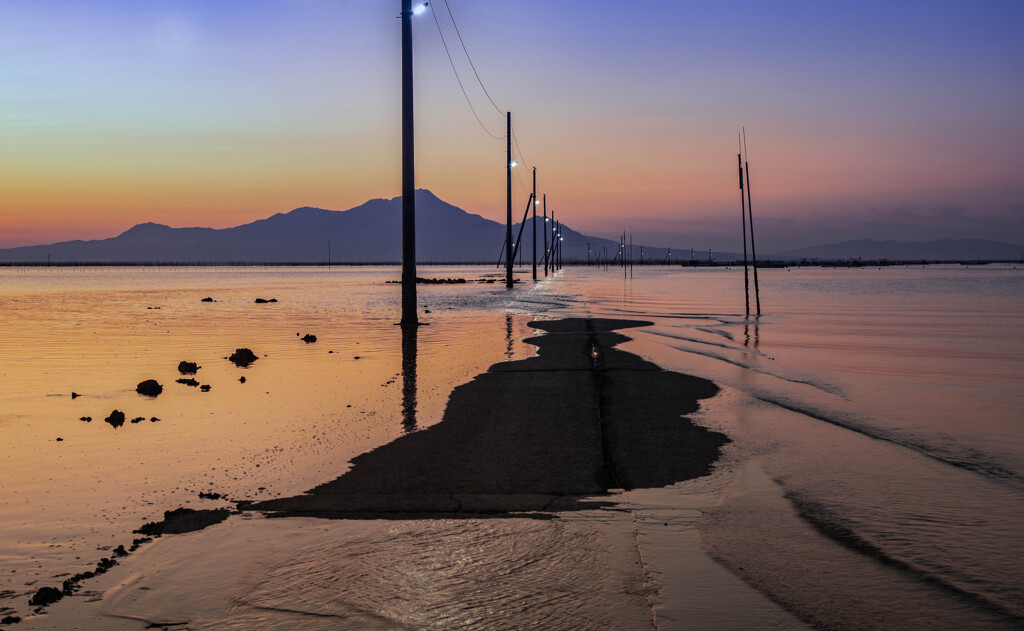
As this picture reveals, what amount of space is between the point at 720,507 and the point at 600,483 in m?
0.95

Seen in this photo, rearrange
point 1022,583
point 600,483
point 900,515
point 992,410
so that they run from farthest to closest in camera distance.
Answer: point 992,410 → point 600,483 → point 900,515 → point 1022,583

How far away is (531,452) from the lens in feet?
21.2

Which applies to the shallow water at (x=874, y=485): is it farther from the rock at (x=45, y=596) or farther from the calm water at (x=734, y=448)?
the rock at (x=45, y=596)

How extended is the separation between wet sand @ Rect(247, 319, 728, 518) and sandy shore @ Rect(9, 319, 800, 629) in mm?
28

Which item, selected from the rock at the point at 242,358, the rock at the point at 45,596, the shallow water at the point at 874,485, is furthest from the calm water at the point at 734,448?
the rock at the point at 242,358

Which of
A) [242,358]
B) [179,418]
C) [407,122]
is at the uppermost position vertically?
[407,122]

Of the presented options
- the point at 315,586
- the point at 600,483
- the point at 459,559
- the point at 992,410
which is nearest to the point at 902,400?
the point at 992,410

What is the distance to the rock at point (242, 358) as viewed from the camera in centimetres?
1325

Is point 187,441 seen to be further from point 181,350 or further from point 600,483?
point 181,350

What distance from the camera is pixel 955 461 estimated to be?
6.23 metres

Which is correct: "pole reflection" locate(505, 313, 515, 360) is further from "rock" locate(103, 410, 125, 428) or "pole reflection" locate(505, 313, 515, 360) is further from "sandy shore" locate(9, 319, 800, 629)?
"sandy shore" locate(9, 319, 800, 629)

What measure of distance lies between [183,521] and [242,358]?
9203 mm

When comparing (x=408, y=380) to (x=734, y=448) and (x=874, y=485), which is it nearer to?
(x=734, y=448)

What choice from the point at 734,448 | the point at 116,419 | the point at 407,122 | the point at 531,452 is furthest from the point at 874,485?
the point at 407,122
